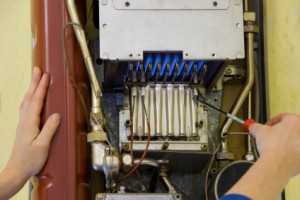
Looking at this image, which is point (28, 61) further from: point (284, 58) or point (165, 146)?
point (284, 58)

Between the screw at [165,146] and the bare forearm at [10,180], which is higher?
the screw at [165,146]

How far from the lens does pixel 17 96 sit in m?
1.88

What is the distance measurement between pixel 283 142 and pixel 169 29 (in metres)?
0.43

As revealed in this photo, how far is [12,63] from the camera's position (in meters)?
1.90

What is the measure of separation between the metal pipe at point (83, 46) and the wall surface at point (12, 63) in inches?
23.5

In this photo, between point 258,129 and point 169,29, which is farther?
point 169,29

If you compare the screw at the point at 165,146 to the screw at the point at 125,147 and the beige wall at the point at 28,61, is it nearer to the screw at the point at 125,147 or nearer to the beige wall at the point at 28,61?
the screw at the point at 125,147

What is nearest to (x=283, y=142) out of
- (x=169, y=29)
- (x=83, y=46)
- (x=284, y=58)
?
(x=169, y=29)

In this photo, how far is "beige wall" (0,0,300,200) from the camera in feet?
5.40

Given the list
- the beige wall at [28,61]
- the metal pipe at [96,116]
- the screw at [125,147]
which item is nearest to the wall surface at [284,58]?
the beige wall at [28,61]

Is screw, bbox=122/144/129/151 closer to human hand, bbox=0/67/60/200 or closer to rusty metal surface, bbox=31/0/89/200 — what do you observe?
rusty metal surface, bbox=31/0/89/200

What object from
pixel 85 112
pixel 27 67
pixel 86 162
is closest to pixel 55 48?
pixel 85 112

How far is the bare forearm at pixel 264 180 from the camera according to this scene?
0.94m

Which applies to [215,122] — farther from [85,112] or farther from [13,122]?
[13,122]
